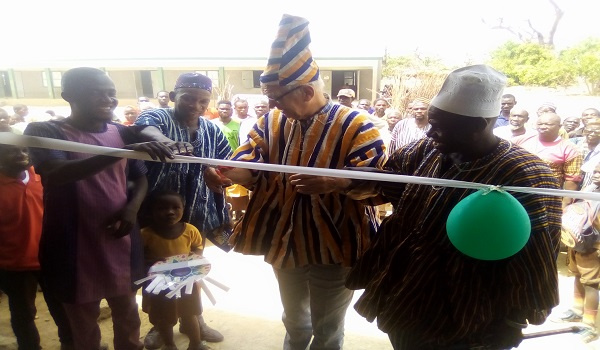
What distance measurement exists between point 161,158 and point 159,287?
0.82m

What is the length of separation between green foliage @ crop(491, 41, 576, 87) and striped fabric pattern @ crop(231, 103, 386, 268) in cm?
596

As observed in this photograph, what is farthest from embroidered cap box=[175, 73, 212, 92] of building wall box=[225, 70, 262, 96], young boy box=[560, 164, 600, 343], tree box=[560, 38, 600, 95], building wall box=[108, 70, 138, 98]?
building wall box=[108, 70, 138, 98]

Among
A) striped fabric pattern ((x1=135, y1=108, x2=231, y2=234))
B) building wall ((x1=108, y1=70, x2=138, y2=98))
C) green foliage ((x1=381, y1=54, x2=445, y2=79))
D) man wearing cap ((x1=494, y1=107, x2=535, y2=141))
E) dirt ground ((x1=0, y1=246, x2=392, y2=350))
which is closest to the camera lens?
striped fabric pattern ((x1=135, y1=108, x2=231, y2=234))

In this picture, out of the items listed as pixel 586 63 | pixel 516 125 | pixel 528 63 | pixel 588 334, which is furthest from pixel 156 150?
pixel 586 63

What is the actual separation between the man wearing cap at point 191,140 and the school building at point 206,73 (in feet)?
14.6

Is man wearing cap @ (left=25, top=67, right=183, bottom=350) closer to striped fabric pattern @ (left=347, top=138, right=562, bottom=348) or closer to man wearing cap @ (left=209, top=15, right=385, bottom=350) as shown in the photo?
man wearing cap @ (left=209, top=15, right=385, bottom=350)

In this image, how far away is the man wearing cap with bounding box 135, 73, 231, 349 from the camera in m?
2.03

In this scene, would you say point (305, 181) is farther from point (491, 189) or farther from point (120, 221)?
point (120, 221)

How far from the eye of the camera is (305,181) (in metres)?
1.61

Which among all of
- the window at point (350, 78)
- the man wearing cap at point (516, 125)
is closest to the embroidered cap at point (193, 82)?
the man wearing cap at point (516, 125)

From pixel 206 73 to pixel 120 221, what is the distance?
5.73 metres

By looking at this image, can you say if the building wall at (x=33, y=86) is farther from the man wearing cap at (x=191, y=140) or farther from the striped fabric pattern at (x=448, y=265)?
the striped fabric pattern at (x=448, y=265)

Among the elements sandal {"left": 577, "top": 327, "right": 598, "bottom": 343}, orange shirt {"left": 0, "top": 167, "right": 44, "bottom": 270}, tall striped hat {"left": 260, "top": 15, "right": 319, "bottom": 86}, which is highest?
tall striped hat {"left": 260, "top": 15, "right": 319, "bottom": 86}

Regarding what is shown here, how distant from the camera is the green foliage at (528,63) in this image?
22.2 feet
